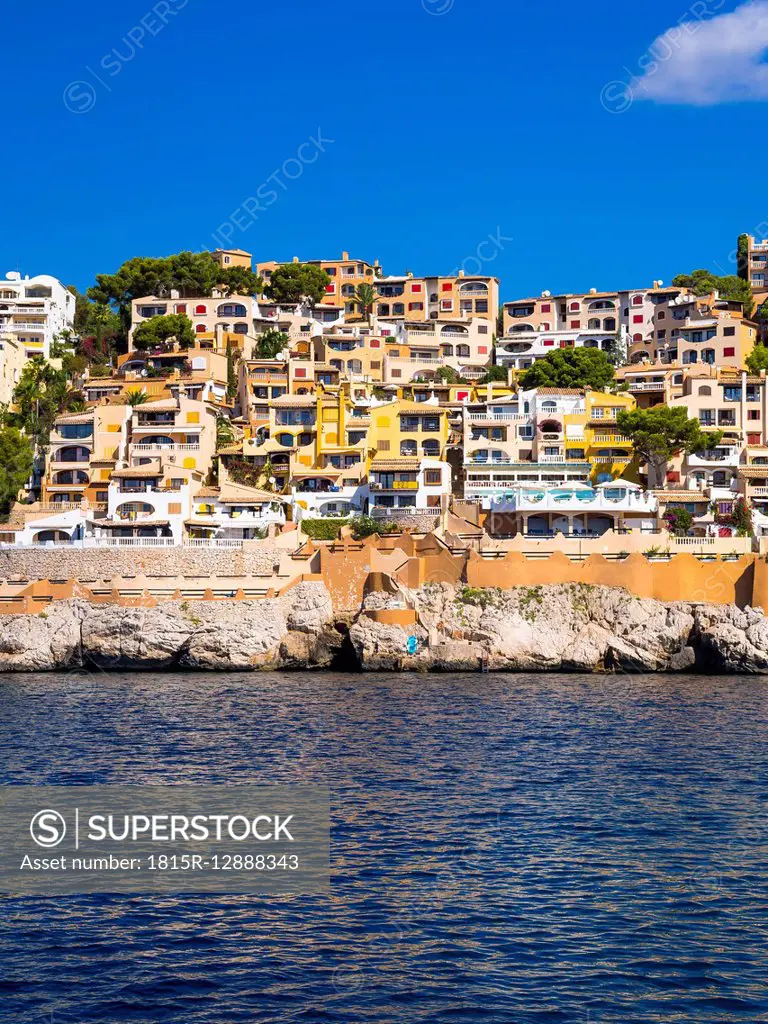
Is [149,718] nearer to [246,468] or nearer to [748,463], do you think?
[246,468]

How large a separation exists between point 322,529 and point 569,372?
35.3 m

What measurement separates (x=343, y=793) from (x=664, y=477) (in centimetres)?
5328

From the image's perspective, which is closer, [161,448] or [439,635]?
[439,635]

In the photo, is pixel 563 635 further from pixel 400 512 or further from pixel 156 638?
pixel 400 512

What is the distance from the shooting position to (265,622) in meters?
A: 62.7

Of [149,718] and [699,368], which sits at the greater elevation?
[699,368]

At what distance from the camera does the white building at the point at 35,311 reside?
4412 inches

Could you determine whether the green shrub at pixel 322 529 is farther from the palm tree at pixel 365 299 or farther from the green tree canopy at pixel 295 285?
the palm tree at pixel 365 299

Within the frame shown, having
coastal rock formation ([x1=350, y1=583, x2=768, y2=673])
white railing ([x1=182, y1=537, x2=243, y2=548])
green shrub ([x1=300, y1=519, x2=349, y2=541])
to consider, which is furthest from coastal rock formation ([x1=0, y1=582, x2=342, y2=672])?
green shrub ([x1=300, y1=519, x2=349, y2=541])

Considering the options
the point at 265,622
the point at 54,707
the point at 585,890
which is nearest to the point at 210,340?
the point at 265,622

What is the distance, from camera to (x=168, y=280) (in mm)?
116312

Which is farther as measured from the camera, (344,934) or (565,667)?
(565,667)

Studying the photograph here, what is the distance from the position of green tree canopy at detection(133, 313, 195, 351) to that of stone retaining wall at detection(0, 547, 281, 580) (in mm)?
40363

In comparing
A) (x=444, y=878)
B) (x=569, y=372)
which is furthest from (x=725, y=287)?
(x=444, y=878)
